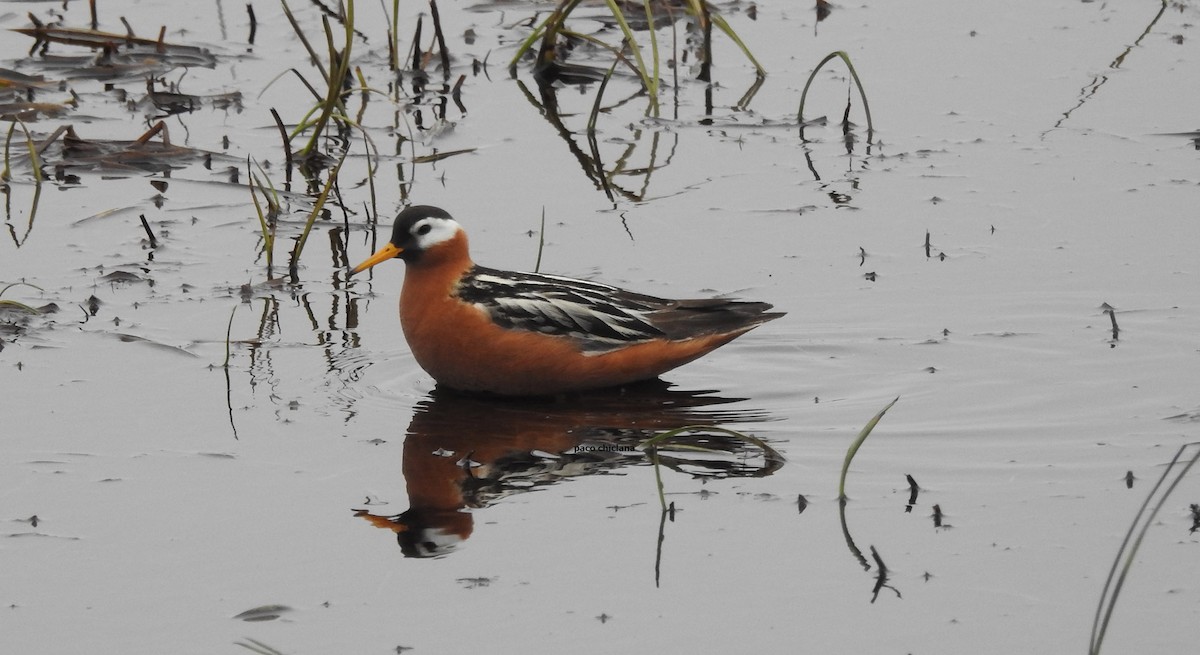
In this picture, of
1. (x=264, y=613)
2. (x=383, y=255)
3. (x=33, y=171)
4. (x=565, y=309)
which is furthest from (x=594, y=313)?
(x=33, y=171)

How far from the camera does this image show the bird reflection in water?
7070mm

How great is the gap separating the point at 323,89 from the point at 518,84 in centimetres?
158

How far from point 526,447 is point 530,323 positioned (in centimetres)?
105

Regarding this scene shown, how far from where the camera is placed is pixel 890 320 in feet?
30.9

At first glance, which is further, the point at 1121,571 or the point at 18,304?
the point at 18,304

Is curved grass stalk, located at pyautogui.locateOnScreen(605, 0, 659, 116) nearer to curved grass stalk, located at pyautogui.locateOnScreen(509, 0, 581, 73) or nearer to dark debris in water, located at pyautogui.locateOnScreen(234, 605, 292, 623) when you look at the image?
curved grass stalk, located at pyautogui.locateOnScreen(509, 0, 581, 73)

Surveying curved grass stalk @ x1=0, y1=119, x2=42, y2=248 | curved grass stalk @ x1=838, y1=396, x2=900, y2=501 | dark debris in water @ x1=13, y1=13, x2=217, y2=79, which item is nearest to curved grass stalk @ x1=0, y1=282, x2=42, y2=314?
curved grass stalk @ x1=0, y1=119, x2=42, y2=248

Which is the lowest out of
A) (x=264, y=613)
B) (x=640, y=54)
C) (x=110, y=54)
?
(x=264, y=613)

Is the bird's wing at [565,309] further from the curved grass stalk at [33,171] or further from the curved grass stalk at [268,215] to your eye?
the curved grass stalk at [33,171]

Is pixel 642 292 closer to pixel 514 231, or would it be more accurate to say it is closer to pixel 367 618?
pixel 514 231

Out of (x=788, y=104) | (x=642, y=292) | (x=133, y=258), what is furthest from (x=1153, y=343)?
(x=133, y=258)

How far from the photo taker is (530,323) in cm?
883

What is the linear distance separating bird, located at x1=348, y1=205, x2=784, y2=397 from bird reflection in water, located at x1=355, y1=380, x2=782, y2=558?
5.9 inches

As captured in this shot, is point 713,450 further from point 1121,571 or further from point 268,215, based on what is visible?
point 268,215
